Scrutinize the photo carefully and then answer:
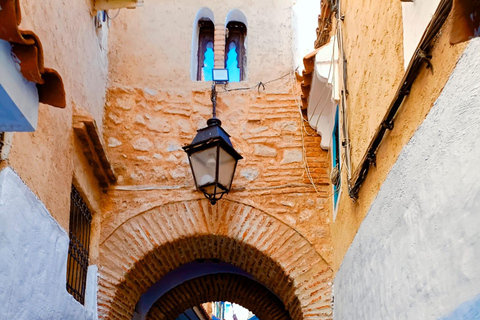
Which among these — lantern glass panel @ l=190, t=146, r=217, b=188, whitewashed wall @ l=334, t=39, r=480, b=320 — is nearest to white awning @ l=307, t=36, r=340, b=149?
lantern glass panel @ l=190, t=146, r=217, b=188

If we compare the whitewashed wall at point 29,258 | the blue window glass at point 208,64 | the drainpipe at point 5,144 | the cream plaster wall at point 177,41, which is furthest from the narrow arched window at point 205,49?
the drainpipe at point 5,144

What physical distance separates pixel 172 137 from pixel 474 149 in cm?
406

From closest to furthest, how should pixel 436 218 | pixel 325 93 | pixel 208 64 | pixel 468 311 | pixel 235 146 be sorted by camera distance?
pixel 468 311, pixel 436 218, pixel 325 93, pixel 235 146, pixel 208 64

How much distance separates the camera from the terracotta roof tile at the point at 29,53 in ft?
6.53

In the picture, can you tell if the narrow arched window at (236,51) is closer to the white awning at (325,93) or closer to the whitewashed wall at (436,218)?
the white awning at (325,93)

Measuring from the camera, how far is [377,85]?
3.22 meters

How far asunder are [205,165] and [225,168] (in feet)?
0.52

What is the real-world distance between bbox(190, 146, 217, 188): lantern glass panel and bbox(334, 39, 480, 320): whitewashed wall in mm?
1917

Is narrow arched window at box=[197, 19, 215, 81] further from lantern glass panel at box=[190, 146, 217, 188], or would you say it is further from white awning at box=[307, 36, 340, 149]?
lantern glass panel at box=[190, 146, 217, 188]

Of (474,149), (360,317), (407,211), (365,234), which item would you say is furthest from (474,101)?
(360,317)

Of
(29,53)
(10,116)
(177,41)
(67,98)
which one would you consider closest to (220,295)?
(177,41)

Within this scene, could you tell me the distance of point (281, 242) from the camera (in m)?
5.18

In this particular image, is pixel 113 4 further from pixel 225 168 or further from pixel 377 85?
pixel 377 85

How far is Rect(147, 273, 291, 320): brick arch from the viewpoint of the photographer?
6656mm
